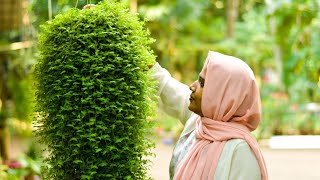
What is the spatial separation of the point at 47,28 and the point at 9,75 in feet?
20.0

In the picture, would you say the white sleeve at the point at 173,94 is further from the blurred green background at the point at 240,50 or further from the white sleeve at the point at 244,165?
the blurred green background at the point at 240,50

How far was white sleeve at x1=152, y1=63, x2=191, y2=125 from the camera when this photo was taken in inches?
108

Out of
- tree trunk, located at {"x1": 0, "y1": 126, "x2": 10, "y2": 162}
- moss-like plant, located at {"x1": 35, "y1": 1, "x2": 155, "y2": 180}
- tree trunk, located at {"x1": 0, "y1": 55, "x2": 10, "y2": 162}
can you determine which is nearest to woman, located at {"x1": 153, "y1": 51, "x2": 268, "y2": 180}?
moss-like plant, located at {"x1": 35, "y1": 1, "x2": 155, "y2": 180}

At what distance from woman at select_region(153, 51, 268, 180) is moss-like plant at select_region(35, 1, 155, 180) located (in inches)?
8.5

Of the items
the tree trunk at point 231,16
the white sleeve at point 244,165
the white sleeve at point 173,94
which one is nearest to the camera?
the white sleeve at point 244,165

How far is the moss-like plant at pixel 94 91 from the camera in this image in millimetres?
2363

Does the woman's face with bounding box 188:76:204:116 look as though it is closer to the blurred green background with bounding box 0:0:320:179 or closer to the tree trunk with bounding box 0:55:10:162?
the tree trunk with bounding box 0:55:10:162

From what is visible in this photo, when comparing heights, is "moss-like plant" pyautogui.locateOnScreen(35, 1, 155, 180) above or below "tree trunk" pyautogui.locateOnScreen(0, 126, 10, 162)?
above

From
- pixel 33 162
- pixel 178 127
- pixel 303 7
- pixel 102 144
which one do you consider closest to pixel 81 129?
pixel 102 144

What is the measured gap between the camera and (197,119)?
259 centimetres

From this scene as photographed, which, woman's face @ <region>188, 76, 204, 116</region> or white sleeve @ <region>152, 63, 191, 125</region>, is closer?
woman's face @ <region>188, 76, 204, 116</region>

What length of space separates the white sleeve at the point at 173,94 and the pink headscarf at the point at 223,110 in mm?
359

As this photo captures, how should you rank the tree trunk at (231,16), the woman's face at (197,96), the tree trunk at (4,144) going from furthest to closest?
→ the tree trunk at (231,16)
the tree trunk at (4,144)
the woman's face at (197,96)

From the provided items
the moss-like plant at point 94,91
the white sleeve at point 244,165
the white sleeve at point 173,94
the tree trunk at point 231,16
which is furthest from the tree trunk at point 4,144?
the tree trunk at point 231,16
